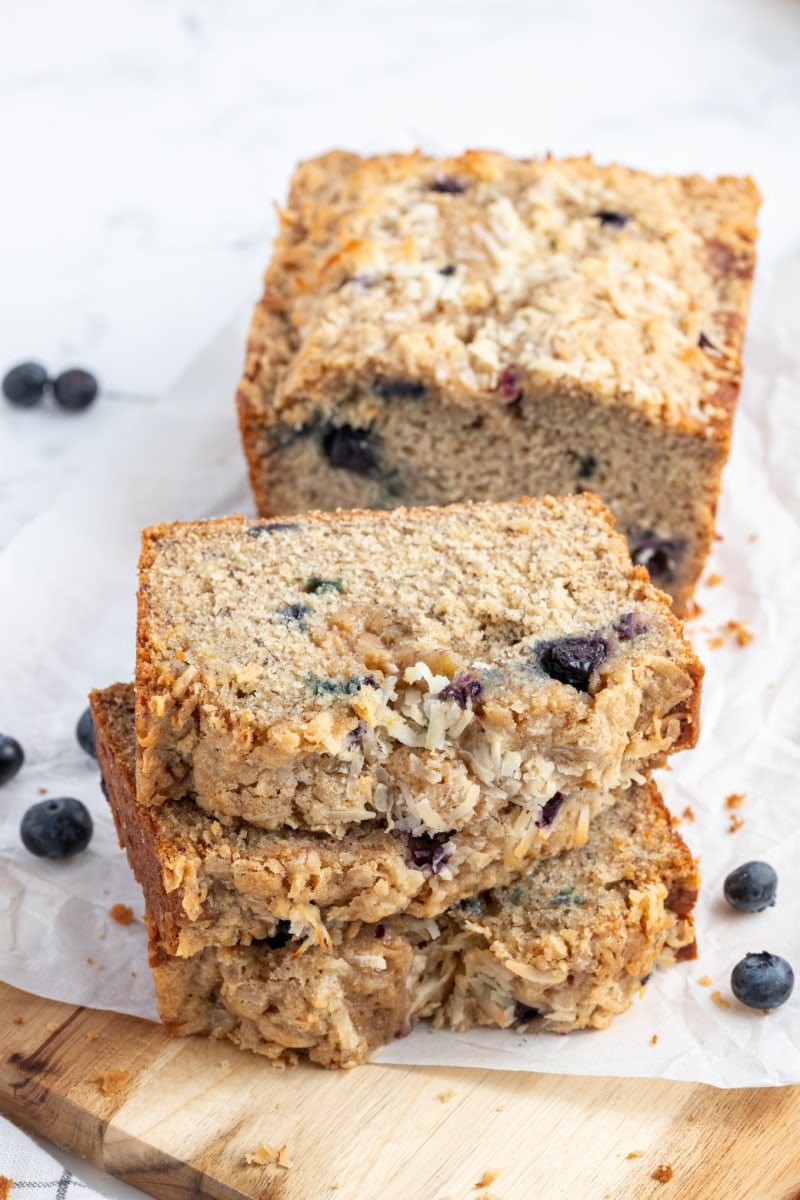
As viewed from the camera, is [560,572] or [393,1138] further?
[560,572]

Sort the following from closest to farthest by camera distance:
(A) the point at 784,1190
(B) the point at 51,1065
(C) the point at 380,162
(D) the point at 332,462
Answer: (A) the point at 784,1190 → (B) the point at 51,1065 → (D) the point at 332,462 → (C) the point at 380,162

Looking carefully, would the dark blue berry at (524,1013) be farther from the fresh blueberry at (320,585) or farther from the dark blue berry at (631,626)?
the fresh blueberry at (320,585)

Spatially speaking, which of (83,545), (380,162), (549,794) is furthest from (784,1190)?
(380,162)

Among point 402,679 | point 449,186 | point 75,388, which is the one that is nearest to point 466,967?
point 402,679

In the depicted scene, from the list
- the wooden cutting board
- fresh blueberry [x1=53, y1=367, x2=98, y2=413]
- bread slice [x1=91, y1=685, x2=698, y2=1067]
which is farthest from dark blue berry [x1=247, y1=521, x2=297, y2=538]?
fresh blueberry [x1=53, y1=367, x2=98, y2=413]

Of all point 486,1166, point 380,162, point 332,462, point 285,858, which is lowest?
point 486,1166

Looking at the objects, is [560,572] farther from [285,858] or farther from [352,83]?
[352,83]

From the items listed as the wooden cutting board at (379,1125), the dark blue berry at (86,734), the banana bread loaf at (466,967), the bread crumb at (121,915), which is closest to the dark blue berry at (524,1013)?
the banana bread loaf at (466,967)

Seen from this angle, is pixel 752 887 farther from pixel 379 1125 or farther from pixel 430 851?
pixel 379 1125
